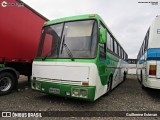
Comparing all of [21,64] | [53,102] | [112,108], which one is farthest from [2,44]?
[112,108]

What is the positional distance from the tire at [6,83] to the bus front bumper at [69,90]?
168 cm

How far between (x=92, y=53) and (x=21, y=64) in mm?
3889

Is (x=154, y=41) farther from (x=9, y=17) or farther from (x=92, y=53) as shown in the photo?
(x=9, y=17)

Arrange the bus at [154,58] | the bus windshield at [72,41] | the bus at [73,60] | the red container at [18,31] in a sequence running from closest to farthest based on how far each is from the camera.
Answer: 1. the bus at [73,60]
2. the bus windshield at [72,41]
3. the bus at [154,58]
4. the red container at [18,31]

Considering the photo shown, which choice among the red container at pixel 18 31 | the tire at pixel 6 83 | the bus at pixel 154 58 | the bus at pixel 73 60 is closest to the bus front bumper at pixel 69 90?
the bus at pixel 73 60

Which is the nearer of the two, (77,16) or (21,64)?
(77,16)

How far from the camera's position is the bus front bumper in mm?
4776

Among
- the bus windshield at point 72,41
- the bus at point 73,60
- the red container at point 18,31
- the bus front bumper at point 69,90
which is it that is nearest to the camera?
the bus front bumper at point 69,90

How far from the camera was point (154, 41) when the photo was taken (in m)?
6.29

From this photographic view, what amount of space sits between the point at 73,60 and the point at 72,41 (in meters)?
0.66

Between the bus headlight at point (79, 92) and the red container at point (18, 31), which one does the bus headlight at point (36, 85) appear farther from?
the red container at point (18, 31)

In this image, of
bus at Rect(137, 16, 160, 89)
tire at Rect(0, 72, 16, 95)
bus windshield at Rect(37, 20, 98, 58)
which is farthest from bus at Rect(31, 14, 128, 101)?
bus at Rect(137, 16, 160, 89)

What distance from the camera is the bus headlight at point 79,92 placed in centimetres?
Result: 478

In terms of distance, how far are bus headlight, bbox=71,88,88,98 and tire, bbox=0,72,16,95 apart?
3.00m
